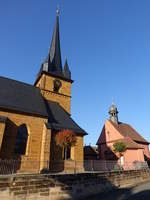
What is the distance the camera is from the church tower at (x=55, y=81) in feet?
73.8

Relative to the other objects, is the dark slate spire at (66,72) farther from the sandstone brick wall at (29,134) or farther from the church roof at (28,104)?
the sandstone brick wall at (29,134)

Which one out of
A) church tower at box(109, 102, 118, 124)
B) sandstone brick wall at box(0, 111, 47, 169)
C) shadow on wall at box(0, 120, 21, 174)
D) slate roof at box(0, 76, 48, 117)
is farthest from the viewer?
church tower at box(109, 102, 118, 124)

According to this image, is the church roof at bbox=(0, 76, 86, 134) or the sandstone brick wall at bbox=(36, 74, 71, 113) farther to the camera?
the sandstone brick wall at bbox=(36, 74, 71, 113)

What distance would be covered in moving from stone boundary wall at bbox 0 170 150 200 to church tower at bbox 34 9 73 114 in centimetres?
1429

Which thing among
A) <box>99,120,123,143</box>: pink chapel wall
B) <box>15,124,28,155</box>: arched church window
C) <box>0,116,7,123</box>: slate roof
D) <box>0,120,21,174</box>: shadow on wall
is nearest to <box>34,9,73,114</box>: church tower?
<box>15,124,28,155</box>: arched church window

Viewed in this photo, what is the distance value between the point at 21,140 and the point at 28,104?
404 cm

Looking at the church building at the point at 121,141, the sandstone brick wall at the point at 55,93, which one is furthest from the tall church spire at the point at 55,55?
the church building at the point at 121,141

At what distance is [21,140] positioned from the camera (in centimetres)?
1449

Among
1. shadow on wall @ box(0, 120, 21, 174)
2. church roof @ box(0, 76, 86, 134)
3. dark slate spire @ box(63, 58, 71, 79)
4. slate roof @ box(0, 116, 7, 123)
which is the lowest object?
shadow on wall @ box(0, 120, 21, 174)

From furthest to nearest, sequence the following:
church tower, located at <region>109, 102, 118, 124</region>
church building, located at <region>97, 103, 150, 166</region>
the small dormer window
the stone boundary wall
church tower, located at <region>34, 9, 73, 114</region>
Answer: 1. church tower, located at <region>109, 102, 118, 124</region>
2. church building, located at <region>97, 103, 150, 166</region>
3. the small dormer window
4. church tower, located at <region>34, 9, 73, 114</region>
5. the stone boundary wall

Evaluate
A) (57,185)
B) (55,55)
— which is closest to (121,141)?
(55,55)

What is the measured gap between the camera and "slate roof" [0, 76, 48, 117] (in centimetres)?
1515

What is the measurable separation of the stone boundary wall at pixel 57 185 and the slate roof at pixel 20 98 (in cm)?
870

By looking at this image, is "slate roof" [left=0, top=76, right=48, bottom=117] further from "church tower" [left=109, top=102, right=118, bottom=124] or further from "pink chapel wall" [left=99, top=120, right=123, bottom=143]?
"church tower" [left=109, top=102, right=118, bottom=124]
